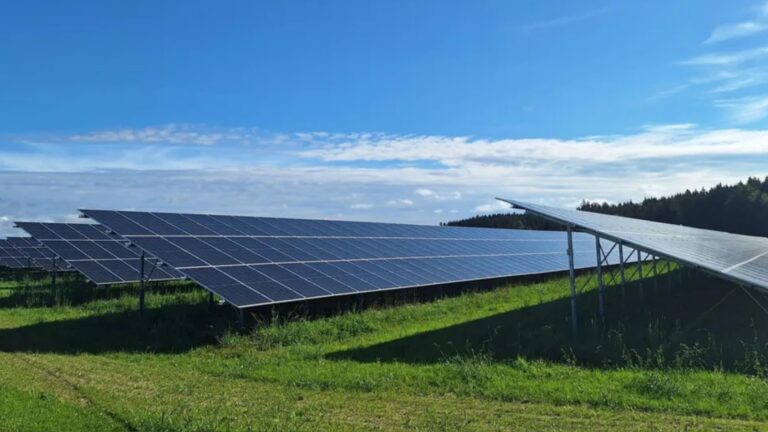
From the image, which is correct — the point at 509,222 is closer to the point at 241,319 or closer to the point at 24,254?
the point at 24,254

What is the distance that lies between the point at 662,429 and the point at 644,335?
21.6ft

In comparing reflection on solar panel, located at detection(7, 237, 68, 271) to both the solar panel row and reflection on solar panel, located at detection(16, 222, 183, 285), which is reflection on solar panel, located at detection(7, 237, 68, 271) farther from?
reflection on solar panel, located at detection(16, 222, 183, 285)

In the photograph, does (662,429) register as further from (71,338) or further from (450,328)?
(71,338)

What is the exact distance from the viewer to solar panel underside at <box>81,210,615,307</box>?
1802 cm

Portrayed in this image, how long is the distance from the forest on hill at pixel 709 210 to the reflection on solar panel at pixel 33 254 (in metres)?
56.4

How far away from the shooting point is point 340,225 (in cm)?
3372

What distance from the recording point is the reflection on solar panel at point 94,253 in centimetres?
2692

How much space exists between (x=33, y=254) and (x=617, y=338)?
162ft

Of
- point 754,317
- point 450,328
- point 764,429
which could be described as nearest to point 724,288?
point 754,317

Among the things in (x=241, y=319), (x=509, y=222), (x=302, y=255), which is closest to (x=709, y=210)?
(x=509, y=222)

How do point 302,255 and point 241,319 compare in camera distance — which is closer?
point 241,319

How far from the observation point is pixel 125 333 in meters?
17.0

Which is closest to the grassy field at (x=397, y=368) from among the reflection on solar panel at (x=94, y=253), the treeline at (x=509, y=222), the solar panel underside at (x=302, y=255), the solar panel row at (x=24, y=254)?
the solar panel underside at (x=302, y=255)

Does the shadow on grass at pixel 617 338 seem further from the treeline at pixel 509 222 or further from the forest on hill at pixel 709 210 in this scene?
the treeline at pixel 509 222
